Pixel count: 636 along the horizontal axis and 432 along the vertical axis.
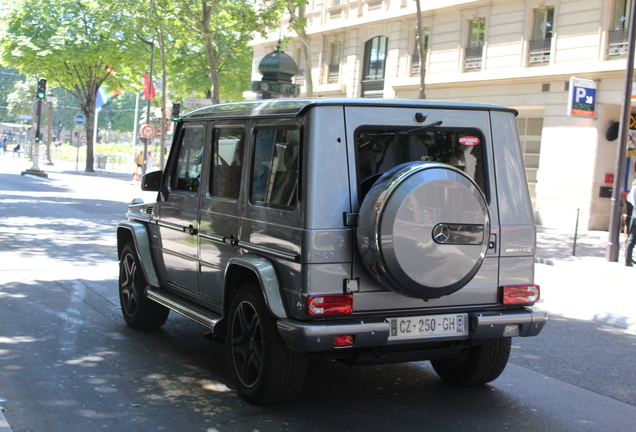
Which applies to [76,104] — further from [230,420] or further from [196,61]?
[230,420]

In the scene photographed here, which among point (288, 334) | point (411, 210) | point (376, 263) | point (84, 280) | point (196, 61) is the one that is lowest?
point (84, 280)

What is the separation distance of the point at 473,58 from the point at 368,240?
23.7 meters

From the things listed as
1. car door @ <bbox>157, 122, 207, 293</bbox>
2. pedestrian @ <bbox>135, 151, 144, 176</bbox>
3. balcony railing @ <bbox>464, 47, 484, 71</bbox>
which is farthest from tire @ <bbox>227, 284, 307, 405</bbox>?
pedestrian @ <bbox>135, 151, 144, 176</bbox>

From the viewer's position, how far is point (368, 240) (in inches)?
174

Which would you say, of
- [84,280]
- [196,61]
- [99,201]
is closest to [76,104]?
[196,61]

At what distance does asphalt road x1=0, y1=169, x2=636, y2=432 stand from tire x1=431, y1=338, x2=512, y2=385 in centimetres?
10

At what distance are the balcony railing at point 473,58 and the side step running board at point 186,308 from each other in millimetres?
22100

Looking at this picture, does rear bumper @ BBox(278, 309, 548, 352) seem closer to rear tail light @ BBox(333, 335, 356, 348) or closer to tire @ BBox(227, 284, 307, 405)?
rear tail light @ BBox(333, 335, 356, 348)

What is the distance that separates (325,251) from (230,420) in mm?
1163

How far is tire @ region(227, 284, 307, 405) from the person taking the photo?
462 centimetres

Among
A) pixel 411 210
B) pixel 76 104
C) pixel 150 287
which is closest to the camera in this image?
pixel 411 210

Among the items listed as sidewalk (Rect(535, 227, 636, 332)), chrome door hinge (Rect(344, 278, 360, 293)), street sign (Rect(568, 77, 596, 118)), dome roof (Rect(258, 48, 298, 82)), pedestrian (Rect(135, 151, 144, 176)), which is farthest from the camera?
pedestrian (Rect(135, 151, 144, 176))

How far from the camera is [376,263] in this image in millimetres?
4426

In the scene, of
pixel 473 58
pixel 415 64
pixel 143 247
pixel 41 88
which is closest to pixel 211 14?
pixel 415 64
